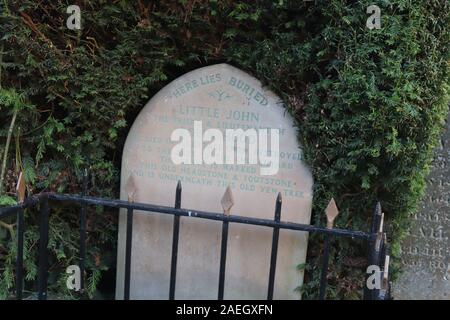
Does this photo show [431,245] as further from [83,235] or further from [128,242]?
[83,235]

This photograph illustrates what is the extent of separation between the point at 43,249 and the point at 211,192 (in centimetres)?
90

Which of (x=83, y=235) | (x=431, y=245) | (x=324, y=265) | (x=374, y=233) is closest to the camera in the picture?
(x=374, y=233)

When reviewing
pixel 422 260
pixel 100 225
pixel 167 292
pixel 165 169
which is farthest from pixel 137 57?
pixel 422 260

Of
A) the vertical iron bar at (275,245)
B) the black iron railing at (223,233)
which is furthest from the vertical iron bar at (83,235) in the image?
the vertical iron bar at (275,245)

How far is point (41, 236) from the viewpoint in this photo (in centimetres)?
222

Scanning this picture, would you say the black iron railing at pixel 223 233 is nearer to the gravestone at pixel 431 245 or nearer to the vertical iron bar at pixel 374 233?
the vertical iron bar at pixel 374 233

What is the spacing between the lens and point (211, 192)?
8.02ft

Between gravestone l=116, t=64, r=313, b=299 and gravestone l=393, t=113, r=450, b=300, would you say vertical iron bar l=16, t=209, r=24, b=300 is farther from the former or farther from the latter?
gravestone l=393, t=113, r=450, b=300

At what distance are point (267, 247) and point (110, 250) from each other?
0.97 meters

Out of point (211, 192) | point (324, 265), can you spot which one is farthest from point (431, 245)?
point (211, 192)

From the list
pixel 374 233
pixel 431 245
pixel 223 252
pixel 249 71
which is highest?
pixel 249 71

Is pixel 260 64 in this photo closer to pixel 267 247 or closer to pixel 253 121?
pixel 253 121

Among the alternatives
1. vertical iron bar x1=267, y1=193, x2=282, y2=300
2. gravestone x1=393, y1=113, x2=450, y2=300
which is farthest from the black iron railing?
gravestone x1=393, y1=113, x2=450, y2=300

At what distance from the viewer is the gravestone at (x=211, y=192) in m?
2.33
